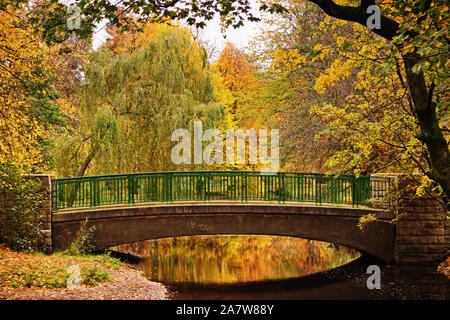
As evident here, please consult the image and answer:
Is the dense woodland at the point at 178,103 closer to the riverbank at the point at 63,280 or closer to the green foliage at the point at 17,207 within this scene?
the green foliage at the point at 17,207

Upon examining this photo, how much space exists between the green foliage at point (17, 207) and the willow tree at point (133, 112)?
3.19m

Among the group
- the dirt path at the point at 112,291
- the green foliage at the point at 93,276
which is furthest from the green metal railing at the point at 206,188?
the green foliage at the point at 93,276

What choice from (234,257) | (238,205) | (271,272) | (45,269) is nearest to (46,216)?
(45,269)

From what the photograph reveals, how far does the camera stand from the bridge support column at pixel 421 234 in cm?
1374

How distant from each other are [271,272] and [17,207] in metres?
8.41

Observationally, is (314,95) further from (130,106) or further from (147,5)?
(147,5)

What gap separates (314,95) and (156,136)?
682 cm

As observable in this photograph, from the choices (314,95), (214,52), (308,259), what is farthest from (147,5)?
(214,52)

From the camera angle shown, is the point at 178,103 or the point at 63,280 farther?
the point at 178,103

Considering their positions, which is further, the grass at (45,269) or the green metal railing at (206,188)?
the green metal railing at (206,188)

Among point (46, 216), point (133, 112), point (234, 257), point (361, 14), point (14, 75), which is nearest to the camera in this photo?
point (361, 14)

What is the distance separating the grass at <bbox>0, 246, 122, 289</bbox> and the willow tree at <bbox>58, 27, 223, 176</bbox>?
3770 mm

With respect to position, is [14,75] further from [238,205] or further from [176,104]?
[238,205]

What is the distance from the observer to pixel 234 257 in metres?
18.3
